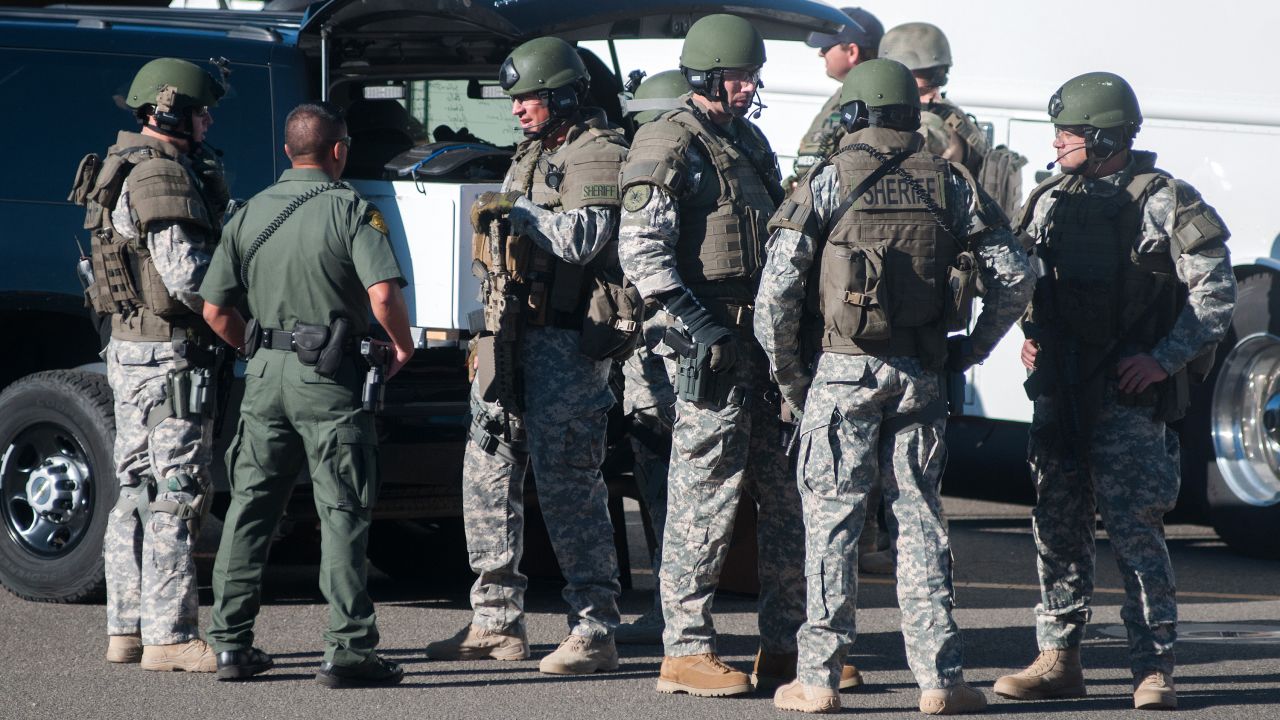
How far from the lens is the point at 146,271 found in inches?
235

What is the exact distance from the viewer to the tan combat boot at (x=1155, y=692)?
18.1ft

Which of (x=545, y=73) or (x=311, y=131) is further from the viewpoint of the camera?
(x=545, y=73)

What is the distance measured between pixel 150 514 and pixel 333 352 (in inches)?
37.8

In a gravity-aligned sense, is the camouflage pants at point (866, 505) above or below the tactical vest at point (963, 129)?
below

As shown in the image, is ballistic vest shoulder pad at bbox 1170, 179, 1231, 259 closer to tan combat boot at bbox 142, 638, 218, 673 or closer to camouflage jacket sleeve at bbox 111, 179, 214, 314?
camouflage jacket sleeve at bbox 111, 179, 214, 314

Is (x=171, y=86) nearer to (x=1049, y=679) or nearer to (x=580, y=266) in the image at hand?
(x=580, y=266)

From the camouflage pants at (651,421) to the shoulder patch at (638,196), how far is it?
540 mm

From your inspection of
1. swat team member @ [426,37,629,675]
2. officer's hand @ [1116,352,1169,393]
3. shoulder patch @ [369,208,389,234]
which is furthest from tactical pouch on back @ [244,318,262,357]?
officer's hand @ [1116,352,1169,393]

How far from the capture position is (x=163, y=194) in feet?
19.0

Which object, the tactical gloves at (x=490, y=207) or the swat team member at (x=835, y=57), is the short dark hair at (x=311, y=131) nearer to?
the tactical gloves at (x=490, y=207)

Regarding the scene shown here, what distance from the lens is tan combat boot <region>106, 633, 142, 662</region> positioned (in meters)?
6.04

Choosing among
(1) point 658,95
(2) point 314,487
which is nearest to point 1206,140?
(1) point 658,95

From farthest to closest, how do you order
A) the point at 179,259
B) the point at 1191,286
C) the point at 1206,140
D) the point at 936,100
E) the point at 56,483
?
the point at 1206,140 → the point at 936,100 → the point at 56,483 → the point at 179,259 → the point at 1191,286

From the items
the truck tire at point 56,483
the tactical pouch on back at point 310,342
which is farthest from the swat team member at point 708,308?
the truck tire at point 56,483
